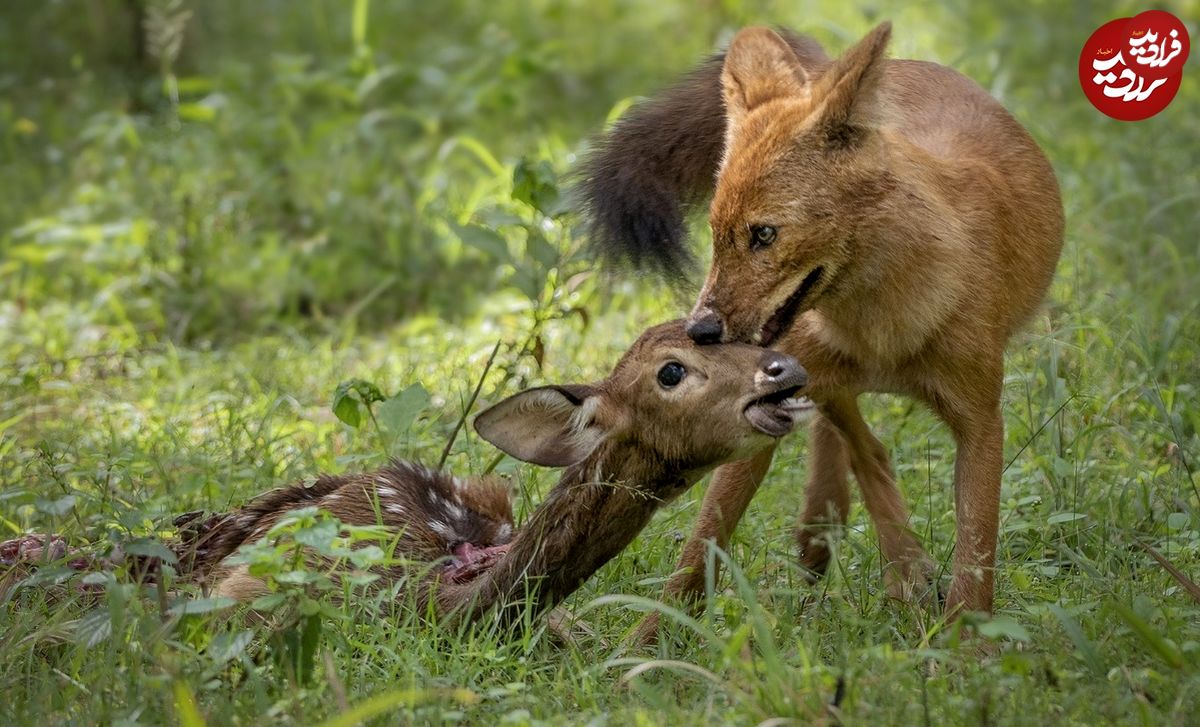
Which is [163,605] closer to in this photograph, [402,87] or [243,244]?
[243,244]

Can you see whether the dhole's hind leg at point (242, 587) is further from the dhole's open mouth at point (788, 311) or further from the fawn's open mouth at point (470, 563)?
the dhole's open mouth at point (788, 311)

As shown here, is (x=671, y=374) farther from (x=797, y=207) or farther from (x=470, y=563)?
(x=470, y=563)

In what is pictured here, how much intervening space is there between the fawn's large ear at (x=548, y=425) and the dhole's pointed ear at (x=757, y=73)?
Answer: 1005 millimetres

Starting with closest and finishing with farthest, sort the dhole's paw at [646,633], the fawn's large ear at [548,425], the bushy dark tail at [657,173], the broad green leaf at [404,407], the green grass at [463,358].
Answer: the green grass at [463,358] < the fawn's large ear at [548,425] < the dhole's paw at [646,633] < the broad green leaf at [404,407] < the bushy dark tail at [657,173]

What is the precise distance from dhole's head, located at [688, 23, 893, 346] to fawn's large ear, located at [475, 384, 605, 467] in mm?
371

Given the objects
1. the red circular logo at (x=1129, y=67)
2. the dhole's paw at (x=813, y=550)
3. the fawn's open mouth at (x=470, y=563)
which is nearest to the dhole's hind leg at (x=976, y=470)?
the dhole's paw at (x=813, y=550)

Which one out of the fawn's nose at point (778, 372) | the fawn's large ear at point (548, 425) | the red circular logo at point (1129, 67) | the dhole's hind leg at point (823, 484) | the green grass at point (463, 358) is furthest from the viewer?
the red circular logo at point (1129, 67)

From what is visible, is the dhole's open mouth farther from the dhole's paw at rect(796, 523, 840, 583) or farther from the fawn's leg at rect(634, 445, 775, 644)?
the dhole's paw at rect(796, 523, 840, 583)

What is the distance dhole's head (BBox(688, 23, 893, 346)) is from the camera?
162 inches

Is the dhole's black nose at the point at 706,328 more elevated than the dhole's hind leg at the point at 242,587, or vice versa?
the dhole's black nose at the point at 706,328

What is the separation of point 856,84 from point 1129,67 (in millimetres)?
2410

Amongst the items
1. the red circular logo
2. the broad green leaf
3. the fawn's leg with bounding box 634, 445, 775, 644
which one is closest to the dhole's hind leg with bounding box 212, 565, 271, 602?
the broad green leaf

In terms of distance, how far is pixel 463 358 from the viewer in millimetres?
6750

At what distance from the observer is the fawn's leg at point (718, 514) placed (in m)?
4.61
